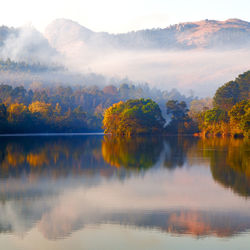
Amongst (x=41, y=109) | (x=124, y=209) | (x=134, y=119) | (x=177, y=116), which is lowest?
(x=124, y=209)

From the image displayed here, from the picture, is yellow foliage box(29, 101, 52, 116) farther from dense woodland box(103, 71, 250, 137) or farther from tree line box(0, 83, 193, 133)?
dense woodland box(103, 71, 250, 137)

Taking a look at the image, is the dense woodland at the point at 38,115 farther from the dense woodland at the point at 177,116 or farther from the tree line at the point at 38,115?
the dense woodland at the point at 177,116

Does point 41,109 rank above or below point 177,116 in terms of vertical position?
above

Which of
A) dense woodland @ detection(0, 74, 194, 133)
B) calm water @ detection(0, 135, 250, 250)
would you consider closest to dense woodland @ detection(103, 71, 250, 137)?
dense woodland @ detection(0, 74, 194, 133)

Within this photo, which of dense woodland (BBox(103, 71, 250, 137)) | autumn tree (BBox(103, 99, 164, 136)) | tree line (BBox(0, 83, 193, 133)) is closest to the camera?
dense woodland (BBox(103, 71, 250, 137))

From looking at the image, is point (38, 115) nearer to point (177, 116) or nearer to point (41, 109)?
point (41, 109)

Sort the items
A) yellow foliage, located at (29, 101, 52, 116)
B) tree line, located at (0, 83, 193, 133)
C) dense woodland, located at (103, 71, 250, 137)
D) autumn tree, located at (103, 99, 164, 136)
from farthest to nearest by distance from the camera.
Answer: yellow foliage, located at (29, 101, 52, 116), tree line, located at (0, 83, 193, 133), autumn tree, located at (103, 99, 164, 136), dense woodland, located at (103, 71, 250, 137)

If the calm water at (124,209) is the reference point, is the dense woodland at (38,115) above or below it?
above

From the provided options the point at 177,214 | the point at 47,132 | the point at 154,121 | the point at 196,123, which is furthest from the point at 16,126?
the point at 177,214

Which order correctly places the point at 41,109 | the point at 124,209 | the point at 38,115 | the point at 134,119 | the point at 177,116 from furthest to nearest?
the point at 41,109 < the point at 38,115 < the point at 177,116 < the point at 134,119 < the point at 124,209

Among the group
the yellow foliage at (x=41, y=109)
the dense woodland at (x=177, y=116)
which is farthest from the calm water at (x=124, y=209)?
the yellow foliage at (x=41, y=109)

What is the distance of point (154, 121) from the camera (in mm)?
94500

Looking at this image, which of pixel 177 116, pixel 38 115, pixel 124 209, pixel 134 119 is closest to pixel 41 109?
pixel 38 115

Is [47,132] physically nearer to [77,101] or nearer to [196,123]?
[196,123]
